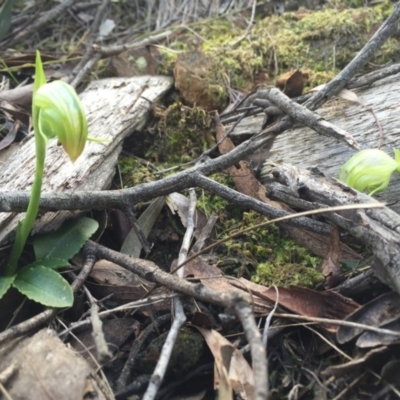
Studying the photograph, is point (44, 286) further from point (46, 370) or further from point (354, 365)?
point (354, 365)

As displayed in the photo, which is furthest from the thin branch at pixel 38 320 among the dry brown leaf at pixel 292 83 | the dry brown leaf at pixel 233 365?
the dry brown leaf at pixel 292 83

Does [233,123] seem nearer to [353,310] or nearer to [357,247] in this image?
[357,247]

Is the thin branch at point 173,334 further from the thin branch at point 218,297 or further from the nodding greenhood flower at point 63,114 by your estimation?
the nodding greenhood flower at point 63,114

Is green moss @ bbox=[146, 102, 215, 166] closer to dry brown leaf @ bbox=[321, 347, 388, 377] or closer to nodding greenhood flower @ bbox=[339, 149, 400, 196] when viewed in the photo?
nodding greenhood flower @ bbox=[339, 149, 400, 196]

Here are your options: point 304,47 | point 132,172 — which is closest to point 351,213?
point 132,172

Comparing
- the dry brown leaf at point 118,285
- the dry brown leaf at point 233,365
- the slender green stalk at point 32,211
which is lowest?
the dry brown leaf at point 233,365

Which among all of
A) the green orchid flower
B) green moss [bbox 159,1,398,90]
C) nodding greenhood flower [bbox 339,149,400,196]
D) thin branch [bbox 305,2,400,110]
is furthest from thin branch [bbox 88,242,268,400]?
green moss [bbox 159,1,398,90]

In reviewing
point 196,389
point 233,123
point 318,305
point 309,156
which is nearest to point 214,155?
point 233,123
